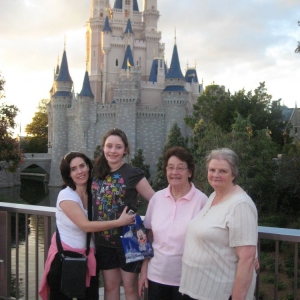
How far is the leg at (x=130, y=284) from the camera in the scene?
3104 millimetres

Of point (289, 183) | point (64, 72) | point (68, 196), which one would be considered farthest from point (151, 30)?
point (68, 196)

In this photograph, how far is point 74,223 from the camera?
10.0 ft

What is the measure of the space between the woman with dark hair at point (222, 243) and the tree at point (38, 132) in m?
49.6

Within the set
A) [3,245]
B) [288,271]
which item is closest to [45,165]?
[288,271]

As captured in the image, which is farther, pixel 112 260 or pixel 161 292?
pixel 112 260

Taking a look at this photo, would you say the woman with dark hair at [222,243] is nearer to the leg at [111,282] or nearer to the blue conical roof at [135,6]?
the leg at [111,282]

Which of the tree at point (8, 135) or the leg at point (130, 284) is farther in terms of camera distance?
the tree at point (8, 135)

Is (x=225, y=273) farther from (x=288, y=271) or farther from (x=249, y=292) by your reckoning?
(x=288, y=271)

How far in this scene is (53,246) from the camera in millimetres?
3164

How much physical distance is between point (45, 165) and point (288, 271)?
32.9 m

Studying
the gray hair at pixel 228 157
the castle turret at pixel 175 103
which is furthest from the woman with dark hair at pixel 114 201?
the castle turret at pixel 175 103

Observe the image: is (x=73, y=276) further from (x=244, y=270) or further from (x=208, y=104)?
(x=208, y=104)

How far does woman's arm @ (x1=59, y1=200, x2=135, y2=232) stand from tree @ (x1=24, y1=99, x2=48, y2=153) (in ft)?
161

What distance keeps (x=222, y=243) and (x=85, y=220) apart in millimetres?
953
